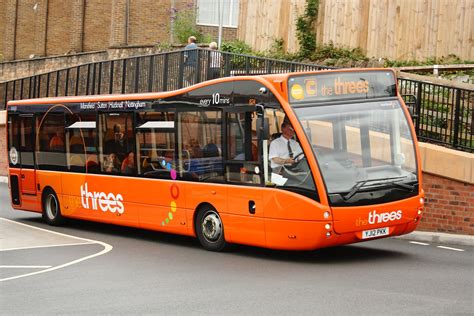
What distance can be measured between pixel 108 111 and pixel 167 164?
251 centimetres

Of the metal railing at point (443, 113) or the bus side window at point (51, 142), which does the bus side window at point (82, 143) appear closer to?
the bus side window at point (51, 142)

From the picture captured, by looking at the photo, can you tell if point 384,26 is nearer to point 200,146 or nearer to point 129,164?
point 129,164

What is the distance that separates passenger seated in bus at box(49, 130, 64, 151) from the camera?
19.9 metres

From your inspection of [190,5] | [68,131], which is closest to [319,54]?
[68,131]

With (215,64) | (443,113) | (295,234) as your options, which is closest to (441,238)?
(443,113)

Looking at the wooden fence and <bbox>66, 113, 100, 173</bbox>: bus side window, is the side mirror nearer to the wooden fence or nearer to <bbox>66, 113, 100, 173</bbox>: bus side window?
<bbox>66, 113, 100, 173</bbox>: bus side window

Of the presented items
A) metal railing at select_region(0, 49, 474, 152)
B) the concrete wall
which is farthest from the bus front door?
the concrete wall

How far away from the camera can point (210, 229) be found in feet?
49.9

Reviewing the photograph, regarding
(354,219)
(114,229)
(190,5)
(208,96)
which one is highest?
(190,5)

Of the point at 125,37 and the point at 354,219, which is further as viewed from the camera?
the point at 125,37

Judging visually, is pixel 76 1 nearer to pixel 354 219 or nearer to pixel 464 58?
pixel 464 58

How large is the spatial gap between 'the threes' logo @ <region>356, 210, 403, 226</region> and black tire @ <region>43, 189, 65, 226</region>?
8.52 metres

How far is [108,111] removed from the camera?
59.9ft

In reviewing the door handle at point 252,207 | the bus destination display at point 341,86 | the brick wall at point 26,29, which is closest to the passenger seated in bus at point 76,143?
the door handle at point 252,207
